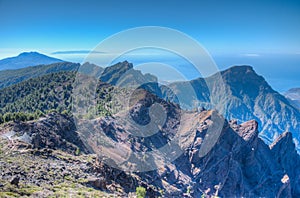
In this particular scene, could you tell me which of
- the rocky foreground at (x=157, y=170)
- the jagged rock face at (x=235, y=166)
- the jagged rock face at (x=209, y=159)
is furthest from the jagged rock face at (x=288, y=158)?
the jagged rock face at (x=235, y=166)

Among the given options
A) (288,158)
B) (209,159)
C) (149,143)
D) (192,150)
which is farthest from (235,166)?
(288,158)

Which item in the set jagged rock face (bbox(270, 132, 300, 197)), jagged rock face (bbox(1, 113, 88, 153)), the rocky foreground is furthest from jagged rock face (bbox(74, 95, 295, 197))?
jagged rock face (bbox(1, 113, 88, 153))

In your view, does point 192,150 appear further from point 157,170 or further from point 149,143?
point 157,170

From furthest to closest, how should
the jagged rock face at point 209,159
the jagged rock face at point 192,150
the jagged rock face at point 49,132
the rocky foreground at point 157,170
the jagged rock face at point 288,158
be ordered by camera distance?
the jagged rock face at point 288,158
the jagged rock face at point 209,159
the jagged rock face at point 192,150
the jagged rock face at point 49,132
the rocky foreground at point 157,170

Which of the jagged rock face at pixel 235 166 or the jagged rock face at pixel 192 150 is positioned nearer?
the jagged rock face at pixel 192 150

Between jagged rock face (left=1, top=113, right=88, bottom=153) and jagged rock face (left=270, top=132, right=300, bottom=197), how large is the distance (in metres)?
73.8

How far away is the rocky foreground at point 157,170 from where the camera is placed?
1277 inches

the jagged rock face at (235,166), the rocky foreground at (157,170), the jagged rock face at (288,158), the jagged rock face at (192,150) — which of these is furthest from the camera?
the jagged rock face at (288,158)

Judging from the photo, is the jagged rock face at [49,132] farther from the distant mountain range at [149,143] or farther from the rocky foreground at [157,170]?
the distant mountain range at [149,143]

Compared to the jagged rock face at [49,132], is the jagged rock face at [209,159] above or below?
below

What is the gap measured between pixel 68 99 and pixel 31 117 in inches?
1302

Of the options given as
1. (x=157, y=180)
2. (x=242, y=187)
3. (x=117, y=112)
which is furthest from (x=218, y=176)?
(x=117, y=112)

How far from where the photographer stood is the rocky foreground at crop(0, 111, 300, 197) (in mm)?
32438

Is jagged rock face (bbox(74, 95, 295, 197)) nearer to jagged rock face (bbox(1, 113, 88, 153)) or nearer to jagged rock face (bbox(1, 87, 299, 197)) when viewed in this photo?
jagged rock face (bbox(1, 87, 299, 197))
